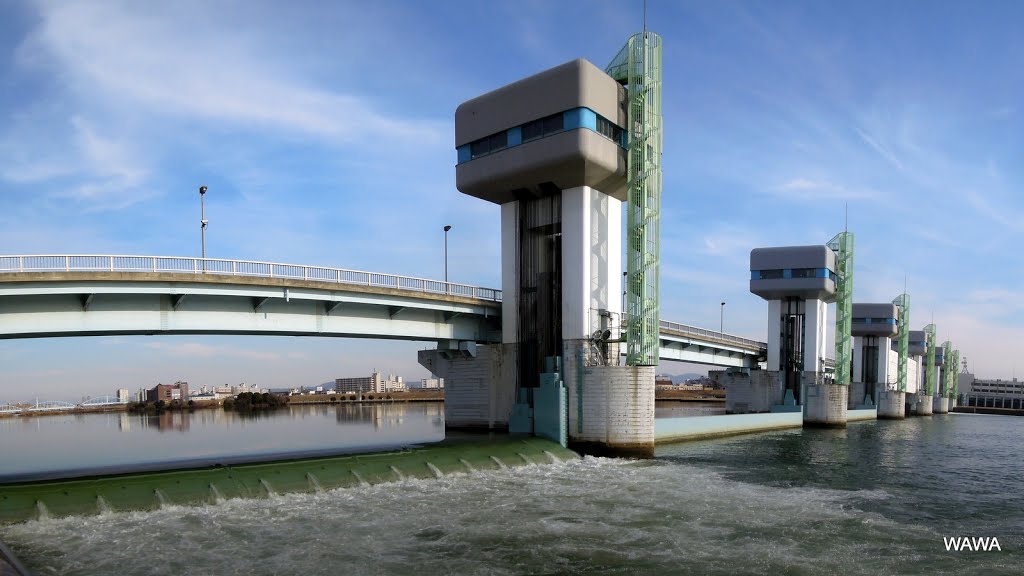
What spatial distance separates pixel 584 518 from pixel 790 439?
49.2m

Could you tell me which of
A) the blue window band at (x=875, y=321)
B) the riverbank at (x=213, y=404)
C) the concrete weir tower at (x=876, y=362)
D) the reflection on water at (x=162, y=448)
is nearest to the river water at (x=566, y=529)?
the reflection on water at (x=162, y=448)

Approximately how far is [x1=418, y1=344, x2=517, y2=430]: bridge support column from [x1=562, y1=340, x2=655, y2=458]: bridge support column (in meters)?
6.46

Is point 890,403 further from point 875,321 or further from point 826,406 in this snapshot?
point 826,406

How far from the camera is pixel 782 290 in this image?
9138 cm

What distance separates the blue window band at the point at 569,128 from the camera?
1679 inches

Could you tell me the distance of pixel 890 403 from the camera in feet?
410

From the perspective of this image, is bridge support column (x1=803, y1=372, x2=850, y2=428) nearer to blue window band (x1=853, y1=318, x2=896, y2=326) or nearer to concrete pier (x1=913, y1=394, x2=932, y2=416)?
blue window band (x1=853, y1=318, x2=896, y2=326)

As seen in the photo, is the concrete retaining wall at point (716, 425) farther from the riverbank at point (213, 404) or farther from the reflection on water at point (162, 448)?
the riverbank at point (213, 404)

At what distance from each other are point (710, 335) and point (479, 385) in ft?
147

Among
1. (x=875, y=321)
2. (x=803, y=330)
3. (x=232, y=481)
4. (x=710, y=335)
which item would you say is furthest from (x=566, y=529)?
(x=875, y=321)

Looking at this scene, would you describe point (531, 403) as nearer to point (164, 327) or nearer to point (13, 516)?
point (164, 327)

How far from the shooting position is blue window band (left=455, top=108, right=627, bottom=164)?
42656 mm

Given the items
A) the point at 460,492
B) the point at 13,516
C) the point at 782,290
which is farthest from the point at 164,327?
the point at 782,290

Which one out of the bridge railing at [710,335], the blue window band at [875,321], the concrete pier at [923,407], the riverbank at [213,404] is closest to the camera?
the bridge railing at [710,335]
